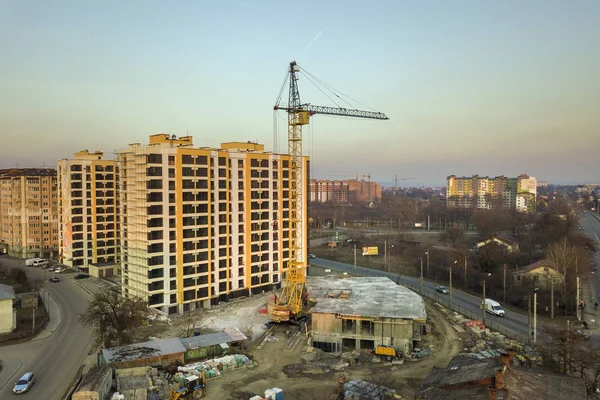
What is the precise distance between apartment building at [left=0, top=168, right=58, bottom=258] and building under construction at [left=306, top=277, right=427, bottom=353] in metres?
55.0

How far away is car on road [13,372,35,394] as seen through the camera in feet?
85.5

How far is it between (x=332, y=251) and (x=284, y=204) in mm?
32854

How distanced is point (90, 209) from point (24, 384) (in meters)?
40.4

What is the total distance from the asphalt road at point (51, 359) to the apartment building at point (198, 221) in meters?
6.63

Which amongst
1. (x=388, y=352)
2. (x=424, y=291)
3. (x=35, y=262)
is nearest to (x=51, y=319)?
(x=35, y=262)

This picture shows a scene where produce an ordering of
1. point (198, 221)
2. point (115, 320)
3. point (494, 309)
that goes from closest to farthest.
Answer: point (115, 320) → point (494, 309) → point (198, 221)

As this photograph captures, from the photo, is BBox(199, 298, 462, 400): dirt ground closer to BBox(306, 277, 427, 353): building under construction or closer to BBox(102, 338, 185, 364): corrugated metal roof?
BBox(306, 277, 427, 353): building under construction

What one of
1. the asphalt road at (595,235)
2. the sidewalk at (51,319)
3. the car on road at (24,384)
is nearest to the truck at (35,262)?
the sidewalk at (51,319)

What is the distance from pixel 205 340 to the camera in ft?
108

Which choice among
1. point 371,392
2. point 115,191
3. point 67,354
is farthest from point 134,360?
point 115,191

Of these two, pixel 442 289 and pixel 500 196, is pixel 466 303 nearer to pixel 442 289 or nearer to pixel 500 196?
pixel 442 289

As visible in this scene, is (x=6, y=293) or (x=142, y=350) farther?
(x=6, y=293)

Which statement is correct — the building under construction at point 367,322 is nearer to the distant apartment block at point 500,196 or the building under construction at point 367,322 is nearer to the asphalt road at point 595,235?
the asphalt road at point 595,235

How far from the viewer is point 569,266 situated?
4875 cm
